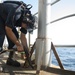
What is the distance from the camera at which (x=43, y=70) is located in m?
2.58

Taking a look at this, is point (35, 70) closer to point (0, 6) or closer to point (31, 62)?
point (31, 62)

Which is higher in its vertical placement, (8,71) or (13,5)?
(13,5)

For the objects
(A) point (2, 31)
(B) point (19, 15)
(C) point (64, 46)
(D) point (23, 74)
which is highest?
(B) point (19, 15)

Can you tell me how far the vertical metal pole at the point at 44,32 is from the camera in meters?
2.62

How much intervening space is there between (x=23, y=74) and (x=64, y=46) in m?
0.71

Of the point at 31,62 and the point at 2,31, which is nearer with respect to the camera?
the point at 2,31

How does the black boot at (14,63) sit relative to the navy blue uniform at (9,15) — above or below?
below

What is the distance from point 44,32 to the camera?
8.71 feet

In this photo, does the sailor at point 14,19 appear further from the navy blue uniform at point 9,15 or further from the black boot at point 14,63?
the black boot at point 14,63

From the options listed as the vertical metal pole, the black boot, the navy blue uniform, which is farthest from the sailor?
the black boot

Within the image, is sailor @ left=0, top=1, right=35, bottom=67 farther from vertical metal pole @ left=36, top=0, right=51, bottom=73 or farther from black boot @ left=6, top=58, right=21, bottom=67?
black boot @ left=6, top=58, right=21, bottom=67

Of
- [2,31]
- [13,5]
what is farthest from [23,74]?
[13,5]

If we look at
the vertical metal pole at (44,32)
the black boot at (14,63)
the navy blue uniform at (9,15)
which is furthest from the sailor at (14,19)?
the black boot at (14,63)

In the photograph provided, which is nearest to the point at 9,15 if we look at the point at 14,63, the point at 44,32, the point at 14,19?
the point at 14,19
